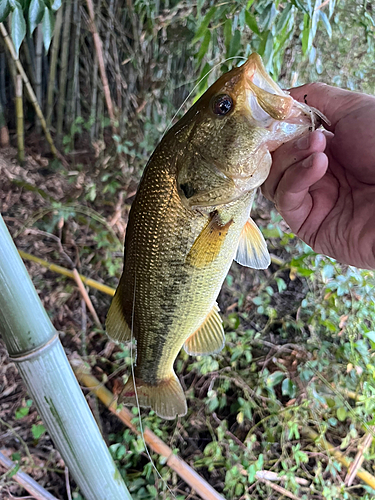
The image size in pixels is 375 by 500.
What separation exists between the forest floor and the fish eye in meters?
1.15

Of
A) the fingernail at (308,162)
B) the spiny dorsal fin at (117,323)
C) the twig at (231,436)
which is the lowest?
the twig at (231,436)

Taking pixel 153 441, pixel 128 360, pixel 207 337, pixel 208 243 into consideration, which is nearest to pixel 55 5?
pixel 208 243

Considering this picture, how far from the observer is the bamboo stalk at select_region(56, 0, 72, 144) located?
73.2 inches

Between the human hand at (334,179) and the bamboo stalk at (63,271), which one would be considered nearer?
the human hand at (334,179)

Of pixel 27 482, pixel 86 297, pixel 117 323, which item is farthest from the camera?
pixel 86 297

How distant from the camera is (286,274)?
2.24m

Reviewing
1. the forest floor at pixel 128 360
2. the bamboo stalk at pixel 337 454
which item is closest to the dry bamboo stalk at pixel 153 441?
the forest floor at pixel 128 360

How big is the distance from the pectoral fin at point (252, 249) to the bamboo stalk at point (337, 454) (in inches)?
45.0

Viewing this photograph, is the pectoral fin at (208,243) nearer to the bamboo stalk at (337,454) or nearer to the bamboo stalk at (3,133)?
the bamboo stalk at (337,454)

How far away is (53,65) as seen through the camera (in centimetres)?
200

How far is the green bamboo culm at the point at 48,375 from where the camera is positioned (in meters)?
0.61

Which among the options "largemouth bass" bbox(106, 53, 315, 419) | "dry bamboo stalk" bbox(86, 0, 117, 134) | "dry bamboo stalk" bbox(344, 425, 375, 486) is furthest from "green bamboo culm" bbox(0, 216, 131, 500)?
"dry bamboo stalk" bbox(86, 0, 117, 134)

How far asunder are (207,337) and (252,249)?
0.96ft

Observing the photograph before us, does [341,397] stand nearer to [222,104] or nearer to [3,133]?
[222,104]
